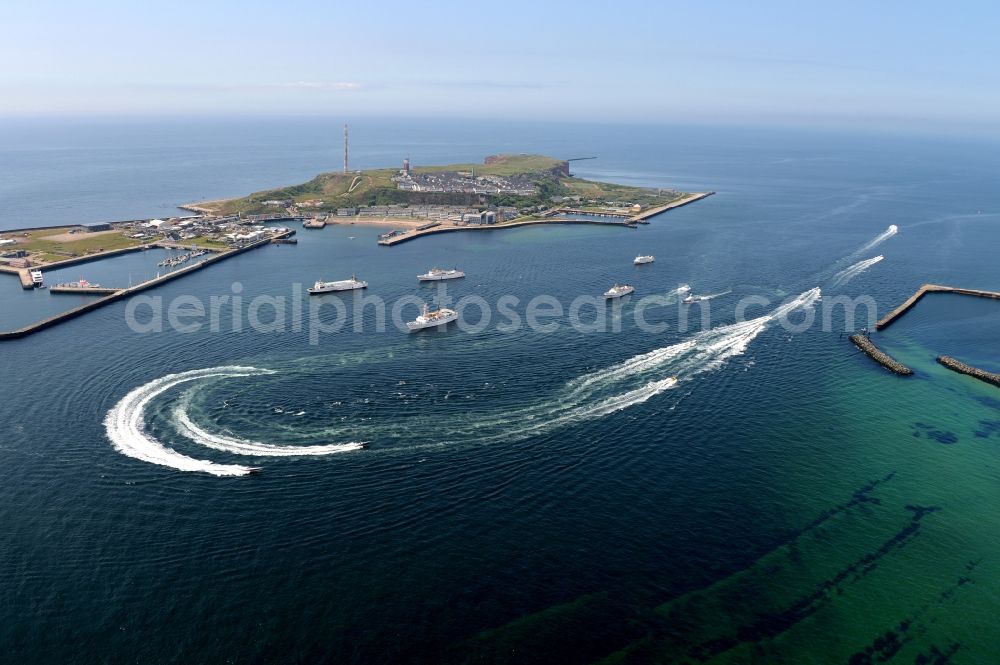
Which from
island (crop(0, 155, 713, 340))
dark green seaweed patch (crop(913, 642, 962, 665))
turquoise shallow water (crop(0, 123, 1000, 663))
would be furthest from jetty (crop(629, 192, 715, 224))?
dark green seaweed patch (crop(913, 642, 962, 665))

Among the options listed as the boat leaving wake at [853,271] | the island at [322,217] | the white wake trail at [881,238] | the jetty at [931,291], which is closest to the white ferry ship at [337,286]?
the island at [322,217]

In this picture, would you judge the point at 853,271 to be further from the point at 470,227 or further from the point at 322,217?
the point at 322,217

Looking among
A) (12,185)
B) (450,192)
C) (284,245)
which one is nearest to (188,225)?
(284,245)

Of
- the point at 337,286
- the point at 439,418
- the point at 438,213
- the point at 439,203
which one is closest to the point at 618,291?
the point at 337,286

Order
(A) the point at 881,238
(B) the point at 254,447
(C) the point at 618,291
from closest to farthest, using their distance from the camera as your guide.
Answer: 1. (B) the point at 254,447
2. (C) the point at 618,291
3. (A) the point at 881,238

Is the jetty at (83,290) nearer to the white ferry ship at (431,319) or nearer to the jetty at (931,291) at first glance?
the white ferry ship at (431,319)

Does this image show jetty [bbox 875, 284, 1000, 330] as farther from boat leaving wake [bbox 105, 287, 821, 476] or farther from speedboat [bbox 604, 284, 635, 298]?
boat leaving wake [bbox 105, 287, 821, 476]
